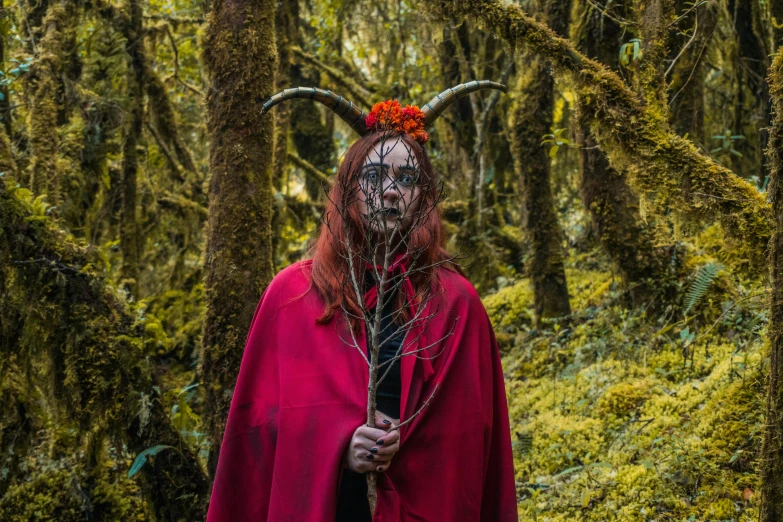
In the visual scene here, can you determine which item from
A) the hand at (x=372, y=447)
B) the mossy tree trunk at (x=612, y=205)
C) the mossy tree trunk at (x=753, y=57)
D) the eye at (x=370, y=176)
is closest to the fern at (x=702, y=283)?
the mossy tree trunk at (x=612, y=205)

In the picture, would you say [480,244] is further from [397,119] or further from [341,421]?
[341,421]

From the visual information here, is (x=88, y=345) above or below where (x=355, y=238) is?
below

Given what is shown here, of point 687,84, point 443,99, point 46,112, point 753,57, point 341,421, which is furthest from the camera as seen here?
point 753,57

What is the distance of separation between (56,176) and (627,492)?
4.86 m

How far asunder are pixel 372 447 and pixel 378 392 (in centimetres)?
31

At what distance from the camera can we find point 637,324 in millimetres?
5941

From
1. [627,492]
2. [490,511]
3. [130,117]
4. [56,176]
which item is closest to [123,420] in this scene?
[490,511]

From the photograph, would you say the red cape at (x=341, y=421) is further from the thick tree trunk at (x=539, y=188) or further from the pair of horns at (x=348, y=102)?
the thick tree trunk at (x=539, y=188)

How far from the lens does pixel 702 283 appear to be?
5.06 m

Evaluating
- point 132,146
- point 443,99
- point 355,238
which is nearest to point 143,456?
point 355,238

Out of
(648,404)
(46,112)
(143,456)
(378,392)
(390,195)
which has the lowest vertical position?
(648,404)

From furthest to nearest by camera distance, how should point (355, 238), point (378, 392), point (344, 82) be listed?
point (344, 82) → point (355, 238) → point (378, 392)

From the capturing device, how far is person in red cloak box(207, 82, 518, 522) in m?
2.58

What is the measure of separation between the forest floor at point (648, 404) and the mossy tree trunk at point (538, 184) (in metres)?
0.35
